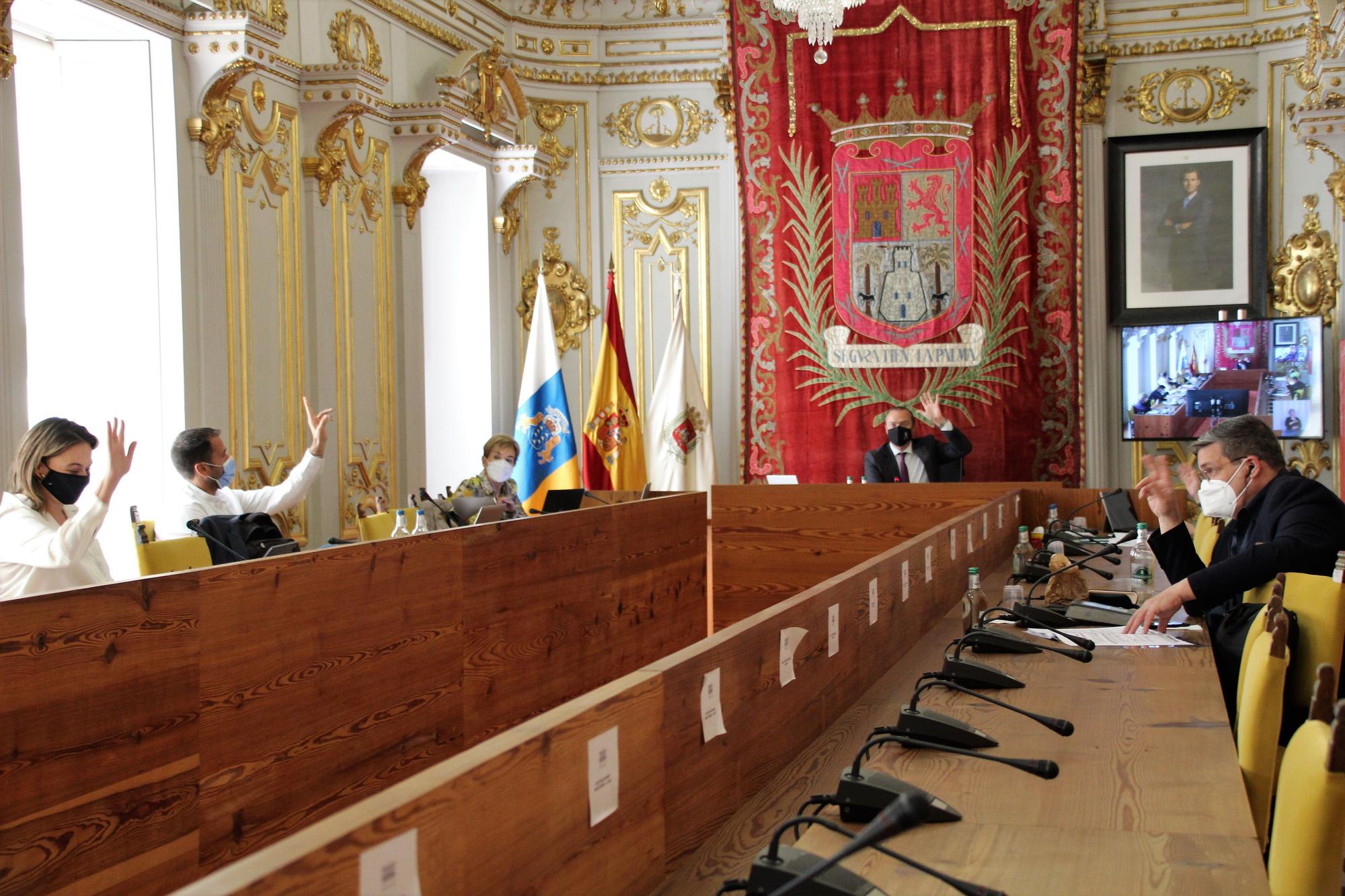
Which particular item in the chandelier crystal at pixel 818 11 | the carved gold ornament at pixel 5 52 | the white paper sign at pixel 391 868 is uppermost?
the chandelier crystal at pixel 818 11

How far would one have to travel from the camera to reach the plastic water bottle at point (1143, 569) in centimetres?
376

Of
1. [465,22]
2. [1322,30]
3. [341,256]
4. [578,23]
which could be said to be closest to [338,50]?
[341,256]

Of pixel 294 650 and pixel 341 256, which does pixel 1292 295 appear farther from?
pixel 294 650

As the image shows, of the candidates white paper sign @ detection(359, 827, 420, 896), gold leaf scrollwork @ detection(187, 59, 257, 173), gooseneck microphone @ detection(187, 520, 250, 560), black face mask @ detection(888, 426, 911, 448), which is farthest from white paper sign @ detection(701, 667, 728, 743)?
black face mask @ detection(888, 426, 911, 448)

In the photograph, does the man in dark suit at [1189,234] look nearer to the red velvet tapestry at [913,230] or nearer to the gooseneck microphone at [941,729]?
the red velvet tapestry at [913,230]

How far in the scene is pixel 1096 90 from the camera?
7996 millimetres

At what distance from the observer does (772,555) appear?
5809mm

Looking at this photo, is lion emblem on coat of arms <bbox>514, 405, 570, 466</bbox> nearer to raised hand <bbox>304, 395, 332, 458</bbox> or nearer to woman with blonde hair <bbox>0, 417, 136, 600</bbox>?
raised hand <bbox>304, 395, 332, 458</bbox>

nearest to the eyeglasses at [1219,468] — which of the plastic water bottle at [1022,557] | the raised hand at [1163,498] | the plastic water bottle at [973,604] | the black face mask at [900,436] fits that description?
the raised hand at [1163,498]

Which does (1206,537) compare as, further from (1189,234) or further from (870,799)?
(870,799)

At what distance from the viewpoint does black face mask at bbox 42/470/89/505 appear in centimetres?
344

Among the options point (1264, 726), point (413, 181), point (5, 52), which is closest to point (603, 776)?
point (1264, 726)

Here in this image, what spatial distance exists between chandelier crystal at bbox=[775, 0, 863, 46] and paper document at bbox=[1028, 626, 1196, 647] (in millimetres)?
4023

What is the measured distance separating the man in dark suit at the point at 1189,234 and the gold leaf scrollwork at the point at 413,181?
15.2 ft
